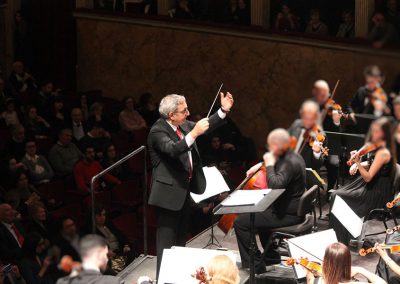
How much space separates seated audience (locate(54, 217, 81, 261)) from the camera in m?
1.74

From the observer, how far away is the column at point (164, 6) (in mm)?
10430

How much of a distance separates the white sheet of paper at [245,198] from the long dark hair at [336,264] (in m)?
0.43

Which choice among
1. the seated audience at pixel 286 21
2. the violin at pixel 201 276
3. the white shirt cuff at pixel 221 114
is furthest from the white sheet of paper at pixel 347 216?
the seated audience at pixel 286 21

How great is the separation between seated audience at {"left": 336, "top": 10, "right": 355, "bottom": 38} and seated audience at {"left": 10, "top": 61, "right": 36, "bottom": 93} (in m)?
3.76

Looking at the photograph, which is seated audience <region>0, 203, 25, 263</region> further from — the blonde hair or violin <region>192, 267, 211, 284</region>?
the blonde hair

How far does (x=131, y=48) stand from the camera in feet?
34.5

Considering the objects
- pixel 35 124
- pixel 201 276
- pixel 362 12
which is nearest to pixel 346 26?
pixel 362 12

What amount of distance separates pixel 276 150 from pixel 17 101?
24.3 feet

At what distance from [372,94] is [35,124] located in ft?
22.8

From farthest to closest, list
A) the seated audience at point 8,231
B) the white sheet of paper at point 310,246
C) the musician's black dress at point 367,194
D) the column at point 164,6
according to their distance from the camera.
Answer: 1. the column at point 164,6
2. the musician's black dress at point 367,194
3. the seated audience at point 8,231
4. the white sheet of paper at point 310,246

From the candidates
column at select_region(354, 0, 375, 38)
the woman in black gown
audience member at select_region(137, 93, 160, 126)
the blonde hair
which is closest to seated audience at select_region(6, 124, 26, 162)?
audience member at select_region(137, 93, 160, 126)

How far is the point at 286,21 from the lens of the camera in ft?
30.5

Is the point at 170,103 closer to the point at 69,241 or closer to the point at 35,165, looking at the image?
the point at 69,241

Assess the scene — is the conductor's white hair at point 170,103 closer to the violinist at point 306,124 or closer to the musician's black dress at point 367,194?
the musician's black dress at point 367,194
